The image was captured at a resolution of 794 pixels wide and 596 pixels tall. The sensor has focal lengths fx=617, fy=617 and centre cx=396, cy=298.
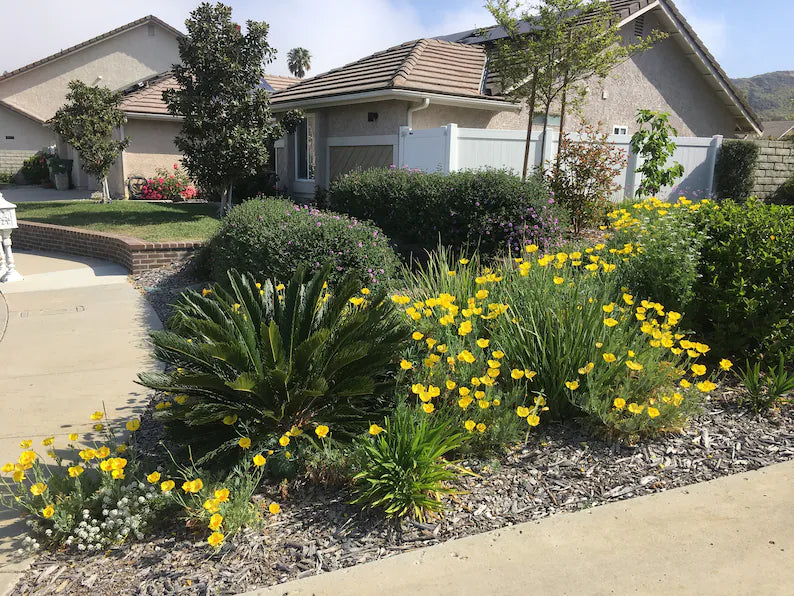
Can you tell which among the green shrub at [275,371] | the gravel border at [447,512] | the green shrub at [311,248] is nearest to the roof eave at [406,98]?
the green shrub at [311,248]

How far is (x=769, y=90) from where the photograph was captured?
435 feet

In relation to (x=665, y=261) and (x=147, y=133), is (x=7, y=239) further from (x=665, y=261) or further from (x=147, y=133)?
A: (x=147, y=133)

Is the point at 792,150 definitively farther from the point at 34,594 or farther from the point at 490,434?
the point at 34,594

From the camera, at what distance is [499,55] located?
38.8 ft

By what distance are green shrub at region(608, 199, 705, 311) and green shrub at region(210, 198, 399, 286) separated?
230cm

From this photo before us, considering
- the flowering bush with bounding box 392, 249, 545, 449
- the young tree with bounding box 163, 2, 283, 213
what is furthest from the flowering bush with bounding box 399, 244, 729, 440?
the young tree with bounding box 163, 2, 283, 213

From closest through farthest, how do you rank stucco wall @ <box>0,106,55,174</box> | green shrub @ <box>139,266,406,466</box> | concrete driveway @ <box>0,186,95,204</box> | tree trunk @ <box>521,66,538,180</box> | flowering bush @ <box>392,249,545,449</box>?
green shrub @ <box>139,266,406,466</box>, flowering bush @ <box>392,249,545,449</box>, tree trunk @ <box>521,66,538,180</box>, concrete driveway @ <box>0,186,95,204</box>, stucco wall @ <box>0,106,55,174</box>

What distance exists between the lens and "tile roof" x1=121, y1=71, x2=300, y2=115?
19609 mm

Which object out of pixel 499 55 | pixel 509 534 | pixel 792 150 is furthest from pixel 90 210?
pixel 792 150

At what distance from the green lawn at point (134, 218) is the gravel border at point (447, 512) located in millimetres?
8492

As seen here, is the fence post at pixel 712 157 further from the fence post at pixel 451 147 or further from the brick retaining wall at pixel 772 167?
the fence post at pixel 451 147

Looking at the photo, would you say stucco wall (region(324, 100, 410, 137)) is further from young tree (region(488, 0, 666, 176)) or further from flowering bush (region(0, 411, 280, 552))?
flowering bush (region(0, 411, 280, 552))

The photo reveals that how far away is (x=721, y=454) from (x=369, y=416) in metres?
2.09

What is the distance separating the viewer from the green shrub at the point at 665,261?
4.65m
